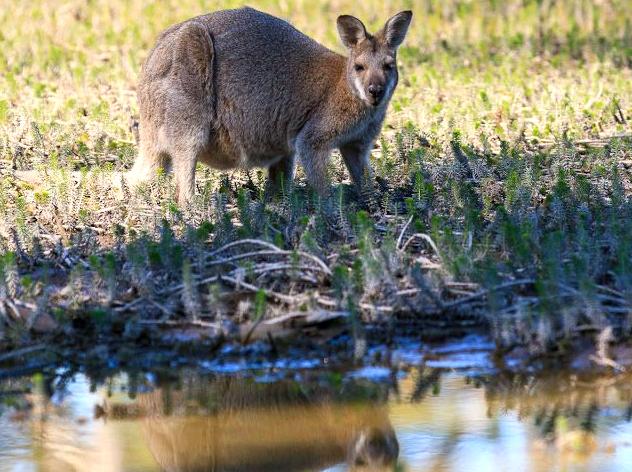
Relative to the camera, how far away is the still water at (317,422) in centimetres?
412

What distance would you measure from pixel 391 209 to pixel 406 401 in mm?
2155

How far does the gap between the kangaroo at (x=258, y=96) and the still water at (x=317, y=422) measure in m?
2.34

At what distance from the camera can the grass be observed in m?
5.20

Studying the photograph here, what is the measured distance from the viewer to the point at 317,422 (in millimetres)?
4500

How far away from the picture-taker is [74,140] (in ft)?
28.3

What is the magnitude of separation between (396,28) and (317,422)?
3140mm

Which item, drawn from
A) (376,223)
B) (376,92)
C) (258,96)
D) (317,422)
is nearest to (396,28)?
(376,92)

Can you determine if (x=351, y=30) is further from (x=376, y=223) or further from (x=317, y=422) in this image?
(x=317, y=422)

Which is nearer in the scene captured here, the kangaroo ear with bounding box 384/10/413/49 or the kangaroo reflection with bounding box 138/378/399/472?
the kangaroo reflection with bounding box 138/378/399/472

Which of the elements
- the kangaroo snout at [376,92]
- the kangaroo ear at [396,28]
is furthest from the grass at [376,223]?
the kangaroo ear at [396,28]

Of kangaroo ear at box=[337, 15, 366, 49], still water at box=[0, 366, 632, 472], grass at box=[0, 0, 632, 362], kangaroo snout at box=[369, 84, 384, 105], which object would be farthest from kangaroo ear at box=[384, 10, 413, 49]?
still water at box=[0, 366, 632, 472]

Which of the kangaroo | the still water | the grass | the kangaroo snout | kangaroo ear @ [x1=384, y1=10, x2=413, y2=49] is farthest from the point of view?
the kangaroo

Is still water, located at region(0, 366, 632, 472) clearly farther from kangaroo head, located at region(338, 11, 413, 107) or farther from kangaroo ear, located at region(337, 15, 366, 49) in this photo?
kangaroo ear, located at region(337, 15, 366, 49)

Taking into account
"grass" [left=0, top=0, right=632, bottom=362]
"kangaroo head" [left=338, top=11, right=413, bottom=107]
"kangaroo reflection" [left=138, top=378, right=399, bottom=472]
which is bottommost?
"kangaroo reflection" [left=138, top=378, right=399, bottom=472]
